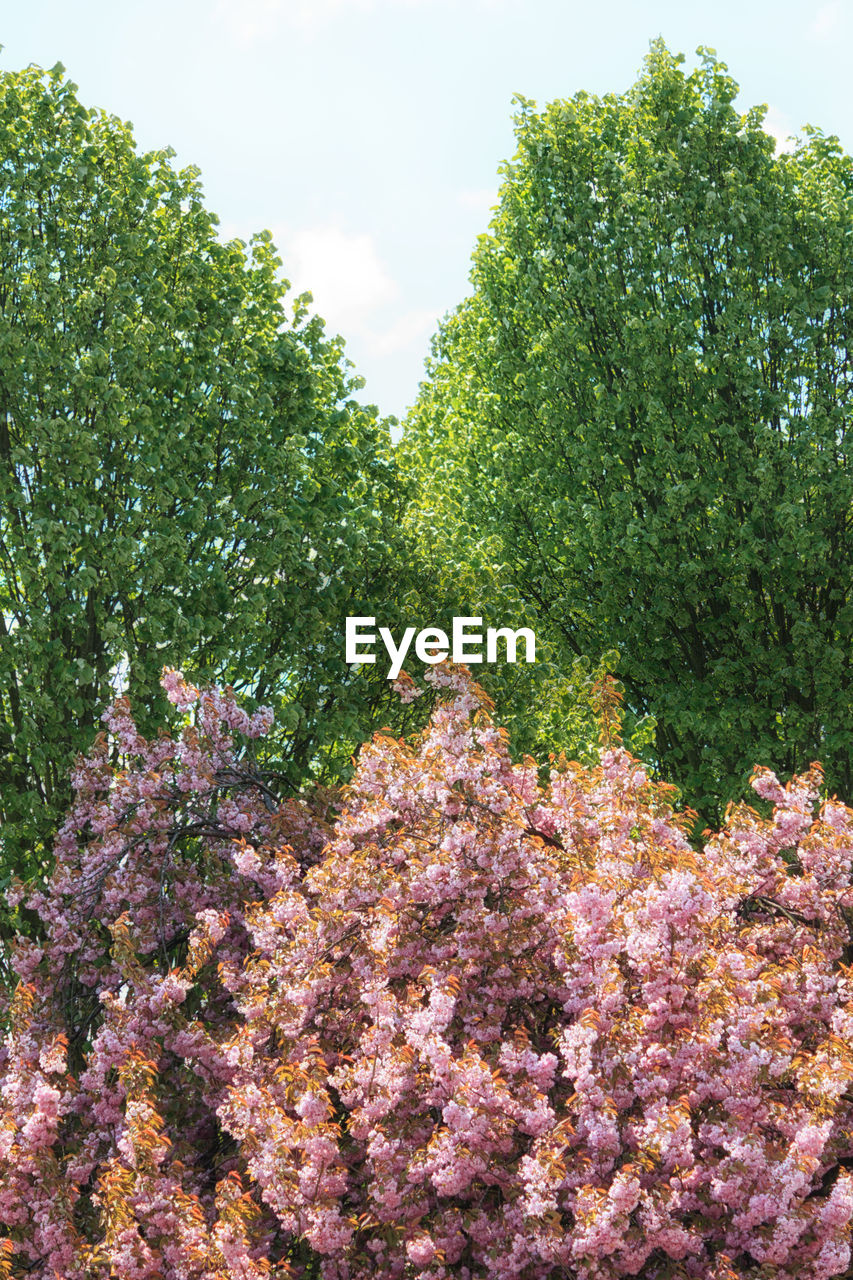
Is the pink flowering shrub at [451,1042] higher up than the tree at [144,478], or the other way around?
the tree at [144,478]

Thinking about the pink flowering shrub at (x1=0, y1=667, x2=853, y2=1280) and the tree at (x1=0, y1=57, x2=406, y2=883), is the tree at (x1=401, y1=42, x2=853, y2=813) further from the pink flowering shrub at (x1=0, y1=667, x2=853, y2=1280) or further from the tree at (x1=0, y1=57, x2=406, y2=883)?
the pink flowering shrub at (x1=0, y1=667, x2=853, y2=1280)

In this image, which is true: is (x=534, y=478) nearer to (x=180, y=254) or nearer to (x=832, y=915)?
(x=180, y=254)

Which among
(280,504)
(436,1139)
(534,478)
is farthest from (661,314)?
(436,1139)

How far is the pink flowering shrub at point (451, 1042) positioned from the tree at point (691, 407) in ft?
21.9

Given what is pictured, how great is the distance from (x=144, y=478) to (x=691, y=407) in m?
7.12

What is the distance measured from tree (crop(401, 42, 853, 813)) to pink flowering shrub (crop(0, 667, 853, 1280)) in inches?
263

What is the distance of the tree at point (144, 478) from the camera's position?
421 inches

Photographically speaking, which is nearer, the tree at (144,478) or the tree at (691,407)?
the tree at (144,478)

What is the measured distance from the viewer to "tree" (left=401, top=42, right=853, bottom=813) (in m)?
14.8

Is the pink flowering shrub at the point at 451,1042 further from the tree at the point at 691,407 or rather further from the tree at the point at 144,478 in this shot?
the tree at the point at 691,407

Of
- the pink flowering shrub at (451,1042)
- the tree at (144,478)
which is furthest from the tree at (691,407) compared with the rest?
the pink flowering shrub at (451,1042)

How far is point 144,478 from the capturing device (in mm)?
11273

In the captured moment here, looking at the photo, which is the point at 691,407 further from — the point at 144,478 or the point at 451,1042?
the point at 451,1042

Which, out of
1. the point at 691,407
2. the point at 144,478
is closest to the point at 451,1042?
the point at 144,478
